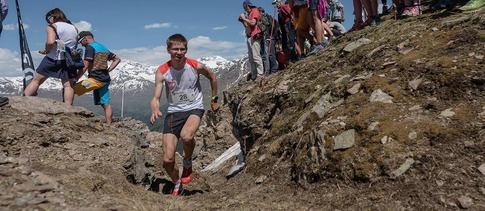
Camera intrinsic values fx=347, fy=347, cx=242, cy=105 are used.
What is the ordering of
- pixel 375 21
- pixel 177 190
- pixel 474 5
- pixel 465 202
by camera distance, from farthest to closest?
pixel 375 21 → pixel 474 5 → pixel 177 190 → pixel 465 202

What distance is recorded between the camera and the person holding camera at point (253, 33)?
39.6 ft

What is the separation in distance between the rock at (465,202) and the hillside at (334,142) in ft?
0.04

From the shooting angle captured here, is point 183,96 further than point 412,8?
No

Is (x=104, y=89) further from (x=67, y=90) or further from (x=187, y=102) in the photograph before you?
(x=187, y=102)

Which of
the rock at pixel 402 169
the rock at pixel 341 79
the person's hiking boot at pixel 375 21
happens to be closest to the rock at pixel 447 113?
the rock at pixel 402 169

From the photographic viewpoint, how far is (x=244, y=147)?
32.2 feet

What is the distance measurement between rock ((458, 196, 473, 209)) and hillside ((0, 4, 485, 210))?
13mm

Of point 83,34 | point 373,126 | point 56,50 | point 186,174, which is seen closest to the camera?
point 373,126

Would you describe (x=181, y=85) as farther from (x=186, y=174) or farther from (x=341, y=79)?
(x=341, y=79)

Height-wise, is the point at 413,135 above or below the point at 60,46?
below

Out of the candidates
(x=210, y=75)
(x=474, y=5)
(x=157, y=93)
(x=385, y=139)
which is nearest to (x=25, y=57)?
(x=157, y=93)

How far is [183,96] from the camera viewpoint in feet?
23.3

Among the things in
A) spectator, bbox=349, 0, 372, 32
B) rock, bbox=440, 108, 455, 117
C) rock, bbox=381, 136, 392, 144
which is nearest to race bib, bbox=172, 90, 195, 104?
rock, bbox=381, 136, 392, 144

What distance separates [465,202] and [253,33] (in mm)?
9554
